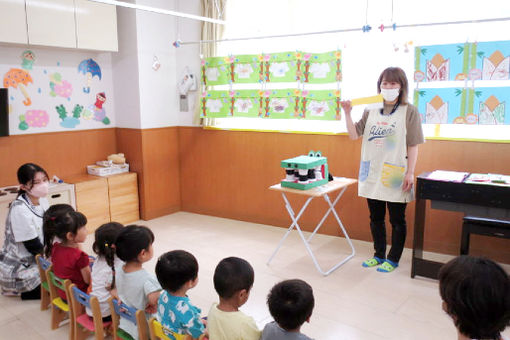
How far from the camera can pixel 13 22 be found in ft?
13.0

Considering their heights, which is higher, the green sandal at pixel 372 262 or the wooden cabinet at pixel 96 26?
the wooden cabinet at pixel 96 26

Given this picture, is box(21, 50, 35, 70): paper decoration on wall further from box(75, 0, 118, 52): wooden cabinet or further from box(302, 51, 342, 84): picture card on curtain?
box(302, 51, 342, 84): picture card on curtain

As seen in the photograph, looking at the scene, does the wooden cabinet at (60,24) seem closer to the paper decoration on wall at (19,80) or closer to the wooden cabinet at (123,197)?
the paper decoration on wall at (19,80)

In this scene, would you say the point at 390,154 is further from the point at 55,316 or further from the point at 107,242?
the point at 55,316

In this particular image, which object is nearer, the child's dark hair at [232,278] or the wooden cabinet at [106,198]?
the child's dark hair at [232,278]

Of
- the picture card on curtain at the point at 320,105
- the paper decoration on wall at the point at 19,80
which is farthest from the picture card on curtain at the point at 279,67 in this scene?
the paper decoration on wall at the point at 19,80

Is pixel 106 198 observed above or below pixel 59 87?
below

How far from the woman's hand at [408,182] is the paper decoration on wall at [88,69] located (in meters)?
3.73

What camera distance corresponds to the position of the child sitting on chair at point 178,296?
6.12 feet

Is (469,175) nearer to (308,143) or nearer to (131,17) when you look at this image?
(308,143)

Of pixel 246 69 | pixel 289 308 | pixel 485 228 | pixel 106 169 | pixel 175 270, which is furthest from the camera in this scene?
pixel 106 169

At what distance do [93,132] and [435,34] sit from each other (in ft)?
12.8

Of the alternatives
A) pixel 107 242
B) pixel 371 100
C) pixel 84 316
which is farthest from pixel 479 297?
pixel 371 100

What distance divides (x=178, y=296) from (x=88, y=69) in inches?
153
